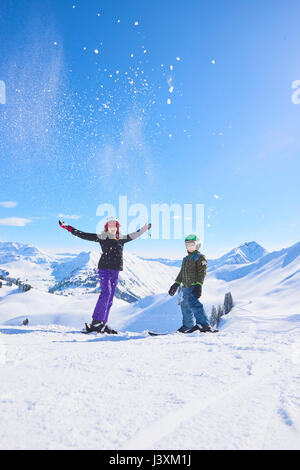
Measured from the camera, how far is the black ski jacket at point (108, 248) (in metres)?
6.82

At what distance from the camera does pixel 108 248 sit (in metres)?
6.98

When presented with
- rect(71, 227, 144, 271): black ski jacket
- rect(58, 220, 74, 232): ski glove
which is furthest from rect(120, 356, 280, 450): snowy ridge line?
rect(58, 220, 74, 232): ski glove

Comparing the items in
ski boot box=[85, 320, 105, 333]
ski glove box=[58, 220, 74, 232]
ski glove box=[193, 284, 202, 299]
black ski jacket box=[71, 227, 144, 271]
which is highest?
ski glove box=[58, 220, 74, 232]

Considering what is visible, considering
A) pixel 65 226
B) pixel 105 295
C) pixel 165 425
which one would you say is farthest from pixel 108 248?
pixel 165 425

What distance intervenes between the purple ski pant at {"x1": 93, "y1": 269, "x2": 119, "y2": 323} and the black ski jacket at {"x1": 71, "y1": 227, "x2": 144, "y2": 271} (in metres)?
0.16

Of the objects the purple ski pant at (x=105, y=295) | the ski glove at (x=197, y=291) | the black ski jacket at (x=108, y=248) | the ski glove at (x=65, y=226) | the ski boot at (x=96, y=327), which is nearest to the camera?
the ski boot at (x=96, y=327)

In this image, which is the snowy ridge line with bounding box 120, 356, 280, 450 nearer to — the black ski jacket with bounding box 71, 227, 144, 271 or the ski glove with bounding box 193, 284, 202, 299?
the ski glove with bounding box 193, 284, 202, 299

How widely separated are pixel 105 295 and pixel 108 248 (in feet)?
4.07

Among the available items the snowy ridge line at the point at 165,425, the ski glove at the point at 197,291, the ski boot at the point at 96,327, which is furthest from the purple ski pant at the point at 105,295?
the snowy ridge line at the point at 165,425

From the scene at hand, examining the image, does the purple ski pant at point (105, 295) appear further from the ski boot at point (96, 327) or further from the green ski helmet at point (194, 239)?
the green ski helmet at point (194, 239)

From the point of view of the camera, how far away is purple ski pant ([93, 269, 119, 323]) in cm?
653

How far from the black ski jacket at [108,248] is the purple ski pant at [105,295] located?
0.51 ft

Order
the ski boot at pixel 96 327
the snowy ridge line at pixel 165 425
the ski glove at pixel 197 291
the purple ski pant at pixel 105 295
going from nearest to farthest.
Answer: the snowy ridge line at pixel 165 425
the ski boot at pixel 96 327
the purple ski pant at pixel 105 295
the ski glove at pixel 197 291
